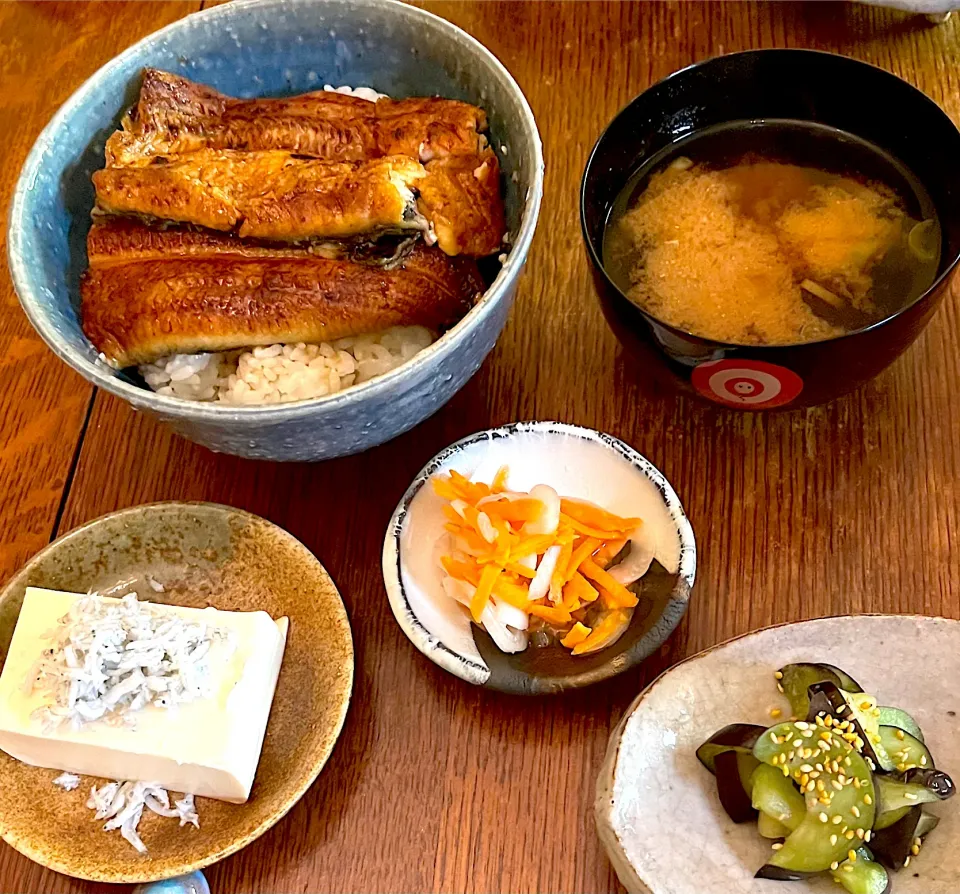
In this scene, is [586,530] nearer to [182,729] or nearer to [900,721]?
[900,721]

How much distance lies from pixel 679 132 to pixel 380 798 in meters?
0.96

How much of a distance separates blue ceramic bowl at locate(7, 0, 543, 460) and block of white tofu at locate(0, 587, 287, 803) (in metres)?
0.24

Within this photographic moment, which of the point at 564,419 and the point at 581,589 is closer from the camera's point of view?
the point at 581,589

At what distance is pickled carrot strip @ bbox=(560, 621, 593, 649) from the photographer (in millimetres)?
1106

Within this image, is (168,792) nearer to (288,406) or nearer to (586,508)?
(288,406)

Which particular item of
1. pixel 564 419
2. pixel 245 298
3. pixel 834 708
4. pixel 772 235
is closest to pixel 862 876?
pixel 834 708

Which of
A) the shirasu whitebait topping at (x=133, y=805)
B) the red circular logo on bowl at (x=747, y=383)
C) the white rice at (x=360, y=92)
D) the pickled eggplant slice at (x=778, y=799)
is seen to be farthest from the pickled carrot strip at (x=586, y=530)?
the white rice at (x=360, y=92)

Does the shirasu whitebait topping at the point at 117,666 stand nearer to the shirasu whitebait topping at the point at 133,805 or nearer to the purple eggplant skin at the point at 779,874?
the shirasu whitebait topping at the point at 133,805

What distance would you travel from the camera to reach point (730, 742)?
1.00m

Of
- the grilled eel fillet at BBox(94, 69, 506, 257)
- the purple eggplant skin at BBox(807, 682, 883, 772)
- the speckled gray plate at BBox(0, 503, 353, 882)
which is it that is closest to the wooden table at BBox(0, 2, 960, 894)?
the speckled gray plate at BBox(0, 503, 353, 882)

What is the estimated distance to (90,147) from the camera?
1285mm

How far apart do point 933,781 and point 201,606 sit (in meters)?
0.88

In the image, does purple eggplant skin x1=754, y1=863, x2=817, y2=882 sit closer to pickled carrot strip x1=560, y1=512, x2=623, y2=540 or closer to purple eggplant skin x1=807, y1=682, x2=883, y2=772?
purple eggplant skin x1=807, y1=682, x2=883, y2=772

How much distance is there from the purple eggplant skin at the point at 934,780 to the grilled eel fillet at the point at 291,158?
778mm
